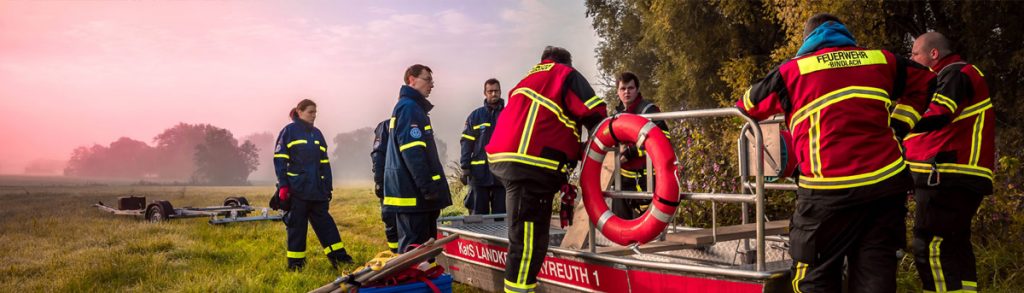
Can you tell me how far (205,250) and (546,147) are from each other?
6.10 meters

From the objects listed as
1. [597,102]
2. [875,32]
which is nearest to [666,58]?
[875,32]

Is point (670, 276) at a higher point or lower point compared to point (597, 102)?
lower

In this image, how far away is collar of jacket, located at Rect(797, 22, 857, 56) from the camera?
367 centimetres

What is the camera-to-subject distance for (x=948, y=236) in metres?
4.64

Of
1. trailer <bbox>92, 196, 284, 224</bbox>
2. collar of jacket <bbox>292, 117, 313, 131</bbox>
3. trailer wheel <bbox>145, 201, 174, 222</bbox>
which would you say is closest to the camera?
collar of jacket <bbox>292, 117, 313, 131</bbox>

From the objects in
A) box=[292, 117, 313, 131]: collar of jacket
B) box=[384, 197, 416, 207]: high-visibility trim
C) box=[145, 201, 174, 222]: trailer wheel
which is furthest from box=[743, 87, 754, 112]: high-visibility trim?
box=[145, 201, 174, 222]: trailer wheel

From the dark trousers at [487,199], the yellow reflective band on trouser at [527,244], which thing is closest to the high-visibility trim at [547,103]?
the yellow reflective band on trouser at [527,244]

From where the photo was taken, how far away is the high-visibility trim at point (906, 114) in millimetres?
3877

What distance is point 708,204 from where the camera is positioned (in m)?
9.27

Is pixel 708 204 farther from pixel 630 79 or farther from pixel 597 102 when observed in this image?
pixel 597 102

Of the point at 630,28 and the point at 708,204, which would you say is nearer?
the point at 708,204

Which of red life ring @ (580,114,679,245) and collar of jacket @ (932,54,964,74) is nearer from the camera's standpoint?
red life ring @ (580,114,679,245)

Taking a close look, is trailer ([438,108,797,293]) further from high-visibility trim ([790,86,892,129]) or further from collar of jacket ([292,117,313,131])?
collar of jacket ([292,117,313,131])

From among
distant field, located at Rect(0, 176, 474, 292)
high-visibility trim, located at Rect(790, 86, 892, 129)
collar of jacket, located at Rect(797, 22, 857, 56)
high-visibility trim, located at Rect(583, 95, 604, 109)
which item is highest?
collar of jacket, located at Rect(797, 22, 857, 56)
